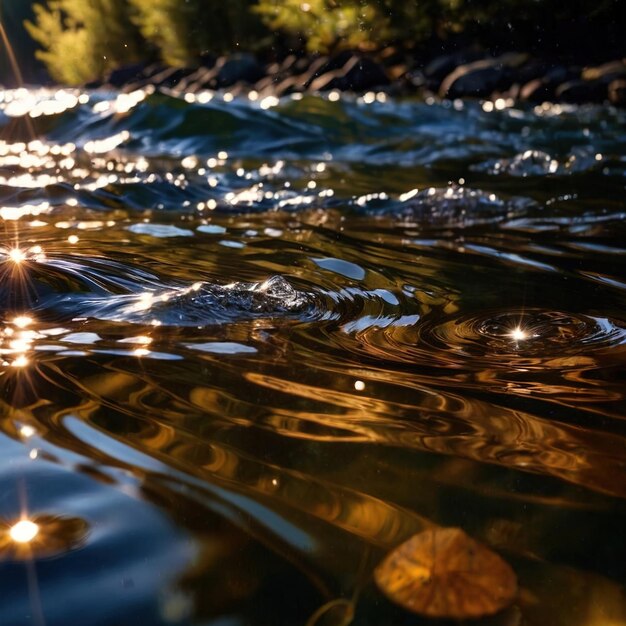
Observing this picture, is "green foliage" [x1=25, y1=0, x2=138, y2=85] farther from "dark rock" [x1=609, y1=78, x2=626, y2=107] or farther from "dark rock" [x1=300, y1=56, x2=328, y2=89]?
"dark rock" [x1=609, y1=78, x2=626, y2=107]

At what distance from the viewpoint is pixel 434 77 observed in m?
13.6

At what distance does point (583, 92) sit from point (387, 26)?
6.86m

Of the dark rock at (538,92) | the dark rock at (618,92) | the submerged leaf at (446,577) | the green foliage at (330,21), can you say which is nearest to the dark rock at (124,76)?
the green foliage at (330,21)

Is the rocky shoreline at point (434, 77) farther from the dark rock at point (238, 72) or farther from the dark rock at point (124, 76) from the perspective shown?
the dark rock at point (124, 76)

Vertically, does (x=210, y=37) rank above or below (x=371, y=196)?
above

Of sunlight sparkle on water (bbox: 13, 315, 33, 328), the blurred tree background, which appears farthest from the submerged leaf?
the blurred tree background

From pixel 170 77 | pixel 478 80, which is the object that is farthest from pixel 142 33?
pixel 478 80

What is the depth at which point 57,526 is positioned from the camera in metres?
0.86

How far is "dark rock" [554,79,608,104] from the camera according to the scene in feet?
36.7

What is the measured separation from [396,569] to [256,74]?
15969 mm

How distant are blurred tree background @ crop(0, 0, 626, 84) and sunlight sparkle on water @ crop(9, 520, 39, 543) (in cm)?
1485

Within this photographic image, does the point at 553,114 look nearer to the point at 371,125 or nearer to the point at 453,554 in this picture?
the point at 371,125

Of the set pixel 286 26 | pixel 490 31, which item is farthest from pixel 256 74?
pixel 490 31

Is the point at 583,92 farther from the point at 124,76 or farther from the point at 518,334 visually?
the point at 124,76
